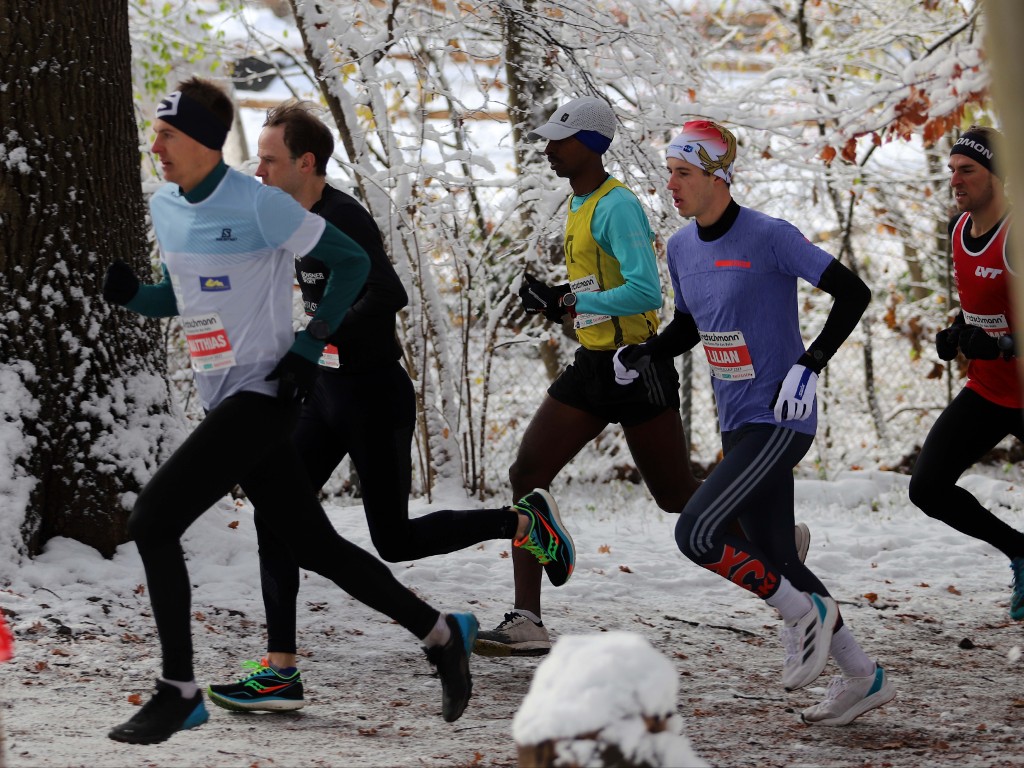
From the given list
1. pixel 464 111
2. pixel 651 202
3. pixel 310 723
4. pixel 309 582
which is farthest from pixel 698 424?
pixel 310 723

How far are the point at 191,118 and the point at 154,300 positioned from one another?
580mm

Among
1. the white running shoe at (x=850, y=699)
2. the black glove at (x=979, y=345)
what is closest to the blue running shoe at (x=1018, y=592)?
the black glove at (x=979, y=345)

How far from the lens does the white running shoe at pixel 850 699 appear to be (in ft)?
12.1

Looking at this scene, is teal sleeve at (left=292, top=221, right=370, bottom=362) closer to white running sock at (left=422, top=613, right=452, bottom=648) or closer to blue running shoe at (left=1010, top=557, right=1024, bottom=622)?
white running sock at (left=422, top=613, right=452, bottom=648)

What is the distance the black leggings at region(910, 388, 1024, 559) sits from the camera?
4.79 meters

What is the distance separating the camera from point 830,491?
329 inches

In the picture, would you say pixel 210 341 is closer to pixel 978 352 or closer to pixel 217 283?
pixel 217 283

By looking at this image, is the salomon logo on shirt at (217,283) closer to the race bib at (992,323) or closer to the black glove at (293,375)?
the black glove at (293,375)

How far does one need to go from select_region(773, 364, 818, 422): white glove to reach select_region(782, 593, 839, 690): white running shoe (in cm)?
57

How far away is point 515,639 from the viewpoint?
176 inches

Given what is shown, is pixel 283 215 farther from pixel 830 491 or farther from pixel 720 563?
pixel 830 491

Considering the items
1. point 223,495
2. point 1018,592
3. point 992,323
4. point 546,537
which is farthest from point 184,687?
point 1018,592

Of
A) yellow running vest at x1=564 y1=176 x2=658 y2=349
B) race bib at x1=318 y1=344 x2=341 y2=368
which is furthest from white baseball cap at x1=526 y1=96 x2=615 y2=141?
race bib at x1=318 y1=344 x2=341 y2=368

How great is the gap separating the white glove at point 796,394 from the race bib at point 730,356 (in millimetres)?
215
